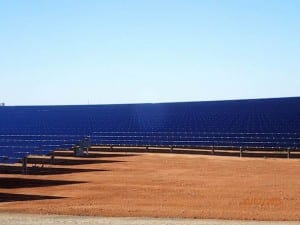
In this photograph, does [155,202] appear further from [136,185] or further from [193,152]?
[193,152]

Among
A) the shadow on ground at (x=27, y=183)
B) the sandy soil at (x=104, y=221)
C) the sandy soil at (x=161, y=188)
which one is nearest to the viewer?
the sandy soil at (x=104, y=221)

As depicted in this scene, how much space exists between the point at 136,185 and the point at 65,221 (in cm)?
928

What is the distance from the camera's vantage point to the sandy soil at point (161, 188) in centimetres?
2005

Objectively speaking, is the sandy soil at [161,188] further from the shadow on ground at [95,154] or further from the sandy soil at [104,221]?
the shadow on ground at [95,154]

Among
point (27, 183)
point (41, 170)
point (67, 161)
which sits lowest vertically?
point (27, 183)

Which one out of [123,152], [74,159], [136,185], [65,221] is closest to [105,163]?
[74,159]

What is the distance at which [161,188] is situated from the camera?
25531 mm

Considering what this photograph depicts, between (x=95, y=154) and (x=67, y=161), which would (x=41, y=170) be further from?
(x=95, y=154)

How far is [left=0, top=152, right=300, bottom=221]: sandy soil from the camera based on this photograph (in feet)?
65.8

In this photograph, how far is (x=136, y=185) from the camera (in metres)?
26.7

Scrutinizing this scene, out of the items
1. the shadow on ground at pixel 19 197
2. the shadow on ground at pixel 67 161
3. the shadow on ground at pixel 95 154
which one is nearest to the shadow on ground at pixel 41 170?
the shadow on ground at pixel 67 161

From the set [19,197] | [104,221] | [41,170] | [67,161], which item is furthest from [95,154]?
[104,221]

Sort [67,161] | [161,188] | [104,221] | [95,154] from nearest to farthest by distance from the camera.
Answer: [104,221]
[161,188]
[67,161]
[95,154]

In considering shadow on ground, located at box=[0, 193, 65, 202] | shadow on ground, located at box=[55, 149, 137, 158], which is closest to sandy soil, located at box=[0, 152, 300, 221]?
shadow on ground, located at box=[0, 193, 65, 202]
